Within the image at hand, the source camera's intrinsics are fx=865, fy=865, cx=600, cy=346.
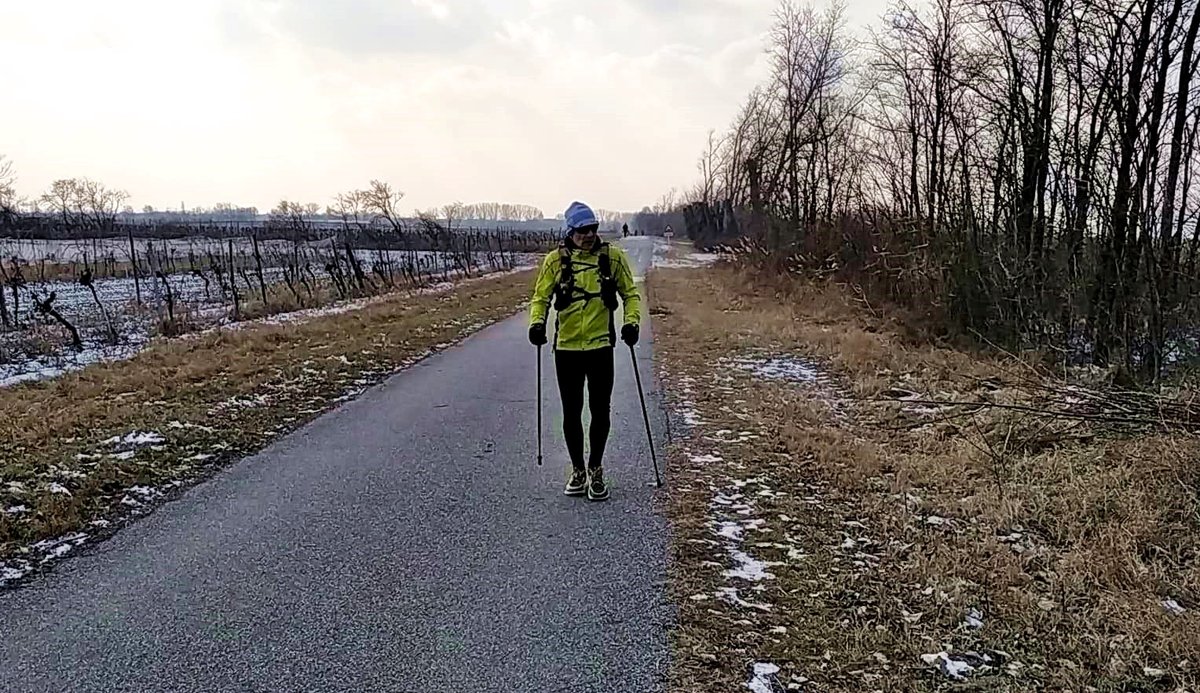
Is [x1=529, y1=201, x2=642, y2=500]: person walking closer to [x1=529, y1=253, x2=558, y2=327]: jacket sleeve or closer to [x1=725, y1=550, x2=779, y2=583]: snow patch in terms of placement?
[x1=529, y1=253, x2=558, y2=327]: jacket sleeve

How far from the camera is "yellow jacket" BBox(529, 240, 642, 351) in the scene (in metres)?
5.77

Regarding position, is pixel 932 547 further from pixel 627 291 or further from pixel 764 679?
pixel 627 291

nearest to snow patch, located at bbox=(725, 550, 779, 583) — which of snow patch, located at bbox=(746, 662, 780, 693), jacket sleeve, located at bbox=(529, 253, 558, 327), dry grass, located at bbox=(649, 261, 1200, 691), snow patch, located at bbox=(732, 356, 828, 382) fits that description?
dry grass, located at bbox=(649, 261, 1200, 691)

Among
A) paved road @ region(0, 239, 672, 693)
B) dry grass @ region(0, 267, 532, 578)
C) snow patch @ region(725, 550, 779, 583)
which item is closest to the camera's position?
paved road @ region(0, 239, 672, 693)

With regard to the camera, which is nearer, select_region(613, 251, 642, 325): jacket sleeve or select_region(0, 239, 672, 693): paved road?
select_region(0, 239, 672, 693): paved road

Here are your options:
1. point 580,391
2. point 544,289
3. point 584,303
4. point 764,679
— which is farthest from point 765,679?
point 544,289

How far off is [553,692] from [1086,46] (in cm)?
1004

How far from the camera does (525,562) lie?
15.4 ft

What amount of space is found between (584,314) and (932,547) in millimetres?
2555

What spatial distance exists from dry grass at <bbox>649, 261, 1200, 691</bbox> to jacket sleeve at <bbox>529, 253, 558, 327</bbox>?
154 centimetres

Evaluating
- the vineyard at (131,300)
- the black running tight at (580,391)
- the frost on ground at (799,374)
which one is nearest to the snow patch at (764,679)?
the black running tight at (580,391)

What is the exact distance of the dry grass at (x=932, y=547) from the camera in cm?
360

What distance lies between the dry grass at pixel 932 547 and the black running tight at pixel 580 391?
698mm

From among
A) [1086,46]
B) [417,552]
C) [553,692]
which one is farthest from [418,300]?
[553,692]
